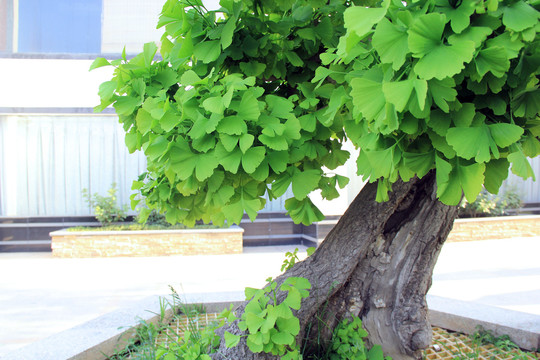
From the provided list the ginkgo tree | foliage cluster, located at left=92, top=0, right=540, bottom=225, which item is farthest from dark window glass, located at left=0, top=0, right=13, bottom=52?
foliage cluster, located at left=92, top=0, right=540, bottom=225

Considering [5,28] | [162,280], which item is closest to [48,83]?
[5,28]

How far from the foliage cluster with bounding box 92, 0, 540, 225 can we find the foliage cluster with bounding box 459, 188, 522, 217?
8.40m

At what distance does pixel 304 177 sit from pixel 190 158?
342 millimetres

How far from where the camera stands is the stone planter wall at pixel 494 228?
29.5 feet

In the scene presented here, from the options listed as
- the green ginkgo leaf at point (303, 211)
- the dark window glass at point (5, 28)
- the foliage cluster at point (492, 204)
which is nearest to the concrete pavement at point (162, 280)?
the foliage cluster at point (492, 204)

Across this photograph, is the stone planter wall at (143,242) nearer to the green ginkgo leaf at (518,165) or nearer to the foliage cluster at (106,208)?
the foliage cluster at (106,208)

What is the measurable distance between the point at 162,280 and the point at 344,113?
546cm

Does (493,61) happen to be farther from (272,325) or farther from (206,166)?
(272,325)

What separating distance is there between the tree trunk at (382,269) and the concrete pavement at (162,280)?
131 cm

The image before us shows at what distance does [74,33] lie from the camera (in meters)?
8.78

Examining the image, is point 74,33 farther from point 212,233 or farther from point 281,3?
point 281,3

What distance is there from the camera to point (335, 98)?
A: 1.15 m

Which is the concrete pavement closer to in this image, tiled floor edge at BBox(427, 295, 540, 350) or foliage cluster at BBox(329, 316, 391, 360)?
tiled floor edge at BBox(427, 295, 540, 350)

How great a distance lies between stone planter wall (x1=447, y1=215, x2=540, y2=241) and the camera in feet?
29.5
